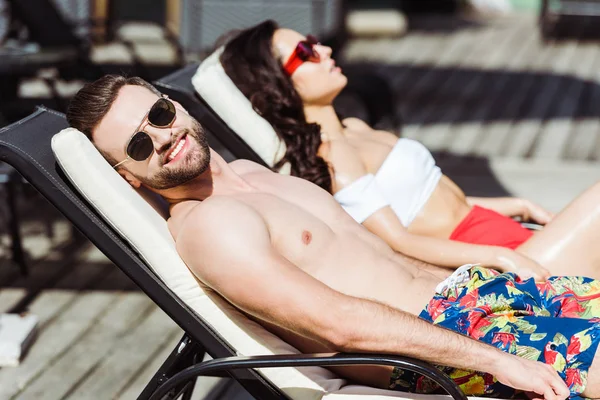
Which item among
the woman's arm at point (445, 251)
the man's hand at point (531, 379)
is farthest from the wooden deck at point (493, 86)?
the man's hand at point (531, 379)

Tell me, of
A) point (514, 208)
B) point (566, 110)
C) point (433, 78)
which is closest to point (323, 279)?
point (514, 208)

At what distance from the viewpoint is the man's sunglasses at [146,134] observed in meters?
2.34

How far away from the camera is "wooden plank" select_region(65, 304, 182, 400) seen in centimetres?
328

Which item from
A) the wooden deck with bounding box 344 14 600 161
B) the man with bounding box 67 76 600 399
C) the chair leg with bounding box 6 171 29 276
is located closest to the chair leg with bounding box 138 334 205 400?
the man with bounding box 67 76 600 399

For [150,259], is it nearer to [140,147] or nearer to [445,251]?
[140,147]

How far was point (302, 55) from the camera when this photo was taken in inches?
121

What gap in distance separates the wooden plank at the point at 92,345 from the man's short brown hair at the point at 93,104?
1.28 m

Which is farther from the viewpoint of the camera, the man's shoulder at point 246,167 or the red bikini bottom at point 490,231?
the red bikini bottom at point 490,231

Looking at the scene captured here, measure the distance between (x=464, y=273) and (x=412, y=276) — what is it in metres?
0.16

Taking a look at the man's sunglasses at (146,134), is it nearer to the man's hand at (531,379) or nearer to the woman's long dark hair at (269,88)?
the woman's long dark hair at (269,88)

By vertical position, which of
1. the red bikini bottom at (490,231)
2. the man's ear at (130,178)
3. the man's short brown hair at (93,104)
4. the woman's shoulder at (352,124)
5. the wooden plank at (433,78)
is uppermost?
the man's short brown hair at (93,104)

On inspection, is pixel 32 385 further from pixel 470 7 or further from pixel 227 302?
pixel 470 7

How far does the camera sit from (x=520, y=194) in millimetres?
5355

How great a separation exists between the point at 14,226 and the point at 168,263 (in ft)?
7.25
